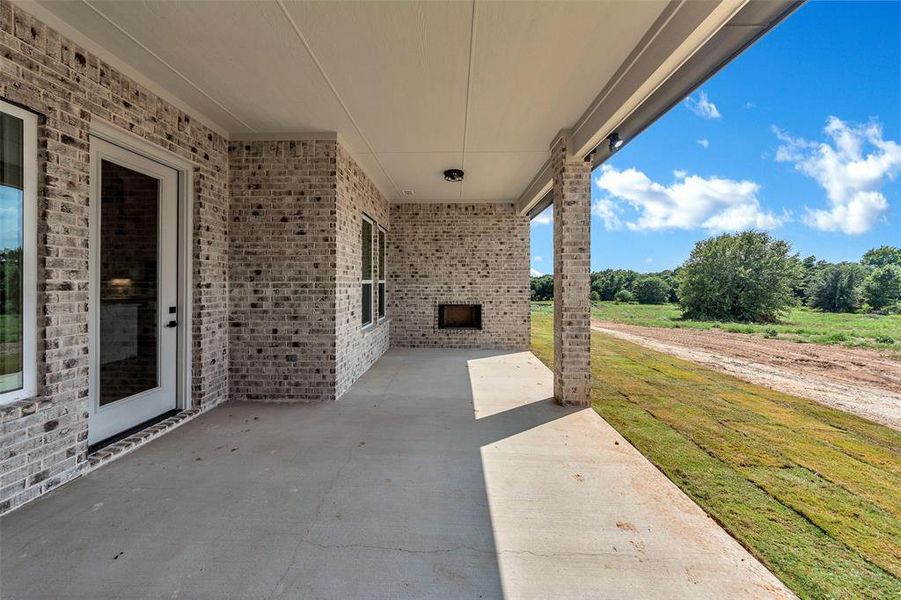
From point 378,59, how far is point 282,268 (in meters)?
2.41

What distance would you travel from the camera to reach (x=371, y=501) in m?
2.14

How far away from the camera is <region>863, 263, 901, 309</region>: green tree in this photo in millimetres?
13055

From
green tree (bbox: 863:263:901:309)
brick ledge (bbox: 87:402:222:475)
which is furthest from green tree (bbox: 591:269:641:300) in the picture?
brick ledge (bbox: 87:402:222:475)

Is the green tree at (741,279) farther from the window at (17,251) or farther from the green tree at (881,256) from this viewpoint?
the window at (17,251)

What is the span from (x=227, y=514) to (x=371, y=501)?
784 mm

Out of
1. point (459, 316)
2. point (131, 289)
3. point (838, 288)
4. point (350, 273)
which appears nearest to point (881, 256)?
point (838, 288)

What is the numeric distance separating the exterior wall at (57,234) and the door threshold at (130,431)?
1.06ft

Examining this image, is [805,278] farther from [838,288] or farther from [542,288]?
[542,288]

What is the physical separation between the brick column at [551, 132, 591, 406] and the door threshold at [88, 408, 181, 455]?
3911 mm

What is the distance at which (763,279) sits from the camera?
15.5m

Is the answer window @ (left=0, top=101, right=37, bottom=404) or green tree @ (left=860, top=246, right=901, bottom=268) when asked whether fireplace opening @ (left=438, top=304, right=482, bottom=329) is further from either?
green tree @ (left=860, top=246, right=901, bottom=268)

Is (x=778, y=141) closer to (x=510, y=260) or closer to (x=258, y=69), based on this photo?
(x=510, y=260)

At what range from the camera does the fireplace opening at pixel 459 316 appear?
7.67 metres

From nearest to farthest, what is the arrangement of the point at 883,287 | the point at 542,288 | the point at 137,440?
the point at 137,440
the point at 883,287
the point at 542,288
